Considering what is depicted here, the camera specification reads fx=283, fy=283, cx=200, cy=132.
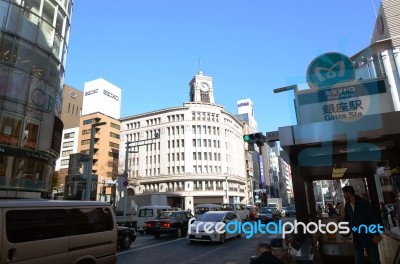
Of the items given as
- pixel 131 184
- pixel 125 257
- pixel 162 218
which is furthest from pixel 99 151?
pixel 125 257

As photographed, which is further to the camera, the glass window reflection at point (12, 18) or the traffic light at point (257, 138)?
the glass window reflection at point (12, 18)

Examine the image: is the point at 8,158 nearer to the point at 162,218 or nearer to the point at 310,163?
the point at 162,218

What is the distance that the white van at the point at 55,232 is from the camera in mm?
5453

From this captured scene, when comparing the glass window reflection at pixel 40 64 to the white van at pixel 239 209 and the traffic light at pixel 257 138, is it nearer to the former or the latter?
the traffic light at pixel 257 138

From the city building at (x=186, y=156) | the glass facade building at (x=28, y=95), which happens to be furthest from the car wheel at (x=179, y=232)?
the city building at (x=186, y=156)

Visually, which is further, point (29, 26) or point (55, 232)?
point (29, 26)

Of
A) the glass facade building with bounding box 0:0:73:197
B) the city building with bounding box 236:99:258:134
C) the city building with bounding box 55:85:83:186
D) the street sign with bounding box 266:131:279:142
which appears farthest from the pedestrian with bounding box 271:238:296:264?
the city building with bounding box 236:99:258:134

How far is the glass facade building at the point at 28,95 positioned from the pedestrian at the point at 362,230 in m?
20.6

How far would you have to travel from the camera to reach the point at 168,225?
1780 centimetres

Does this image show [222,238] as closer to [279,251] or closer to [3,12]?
[279,251]

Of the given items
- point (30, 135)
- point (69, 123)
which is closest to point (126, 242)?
point (30, 135)

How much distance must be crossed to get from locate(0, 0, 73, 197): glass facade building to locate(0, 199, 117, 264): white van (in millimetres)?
15158

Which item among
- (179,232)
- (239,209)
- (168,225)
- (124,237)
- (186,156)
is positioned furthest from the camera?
(186,156)

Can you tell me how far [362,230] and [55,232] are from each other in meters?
6.40
